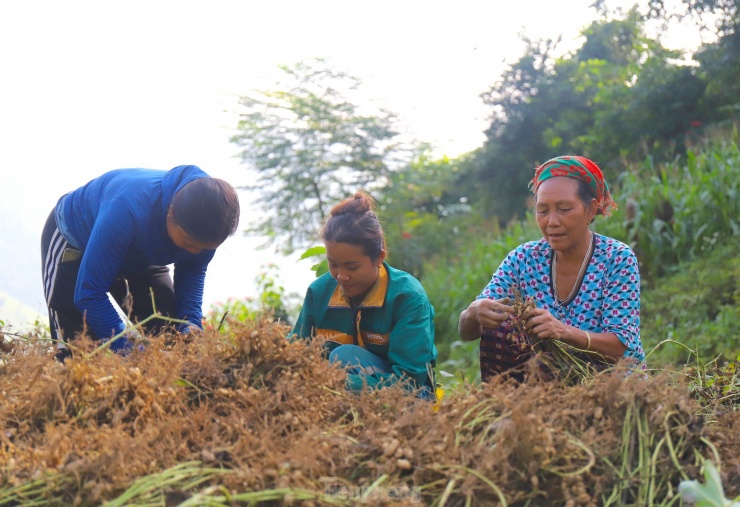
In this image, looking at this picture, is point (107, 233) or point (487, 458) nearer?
point (487, 458)

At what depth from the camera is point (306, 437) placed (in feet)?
5.75

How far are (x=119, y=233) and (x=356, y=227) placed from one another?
1.06 m

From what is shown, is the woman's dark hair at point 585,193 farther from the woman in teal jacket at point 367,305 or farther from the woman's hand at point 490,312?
the woman in teal jacket at point 367,305

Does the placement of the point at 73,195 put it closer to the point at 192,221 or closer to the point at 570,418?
the point at 192,221

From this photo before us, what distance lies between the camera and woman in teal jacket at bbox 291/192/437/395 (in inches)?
121

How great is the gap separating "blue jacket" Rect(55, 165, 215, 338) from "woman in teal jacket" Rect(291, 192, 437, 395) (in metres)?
0.71

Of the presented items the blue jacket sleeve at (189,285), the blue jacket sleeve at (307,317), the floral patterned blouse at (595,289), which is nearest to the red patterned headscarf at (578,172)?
the floral patterned blouse at (595,289)

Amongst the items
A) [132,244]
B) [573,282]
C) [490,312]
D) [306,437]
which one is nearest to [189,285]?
[132,244]

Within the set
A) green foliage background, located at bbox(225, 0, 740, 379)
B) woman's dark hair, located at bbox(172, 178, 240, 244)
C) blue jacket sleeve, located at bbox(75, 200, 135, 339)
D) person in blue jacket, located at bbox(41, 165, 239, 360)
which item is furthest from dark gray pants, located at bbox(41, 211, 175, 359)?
green foliage background, located at bbox(225, 0, 740, 379)

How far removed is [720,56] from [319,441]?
35.9ft

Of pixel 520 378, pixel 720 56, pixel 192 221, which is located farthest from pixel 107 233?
pixel 720 56

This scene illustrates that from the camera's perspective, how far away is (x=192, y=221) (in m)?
3.20

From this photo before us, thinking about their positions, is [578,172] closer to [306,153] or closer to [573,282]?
[573,282]

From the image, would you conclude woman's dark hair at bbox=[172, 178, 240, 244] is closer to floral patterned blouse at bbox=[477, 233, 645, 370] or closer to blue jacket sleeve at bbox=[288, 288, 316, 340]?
blue jacket sleeve at bbox=[288, 288, 316, 340]
